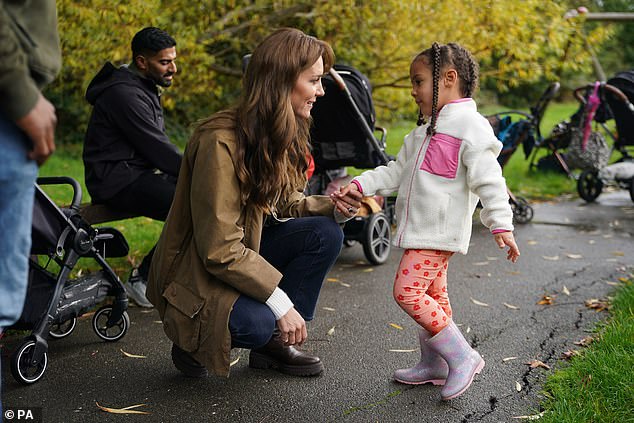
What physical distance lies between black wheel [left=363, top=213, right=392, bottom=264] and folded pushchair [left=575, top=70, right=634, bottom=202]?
3718 mm

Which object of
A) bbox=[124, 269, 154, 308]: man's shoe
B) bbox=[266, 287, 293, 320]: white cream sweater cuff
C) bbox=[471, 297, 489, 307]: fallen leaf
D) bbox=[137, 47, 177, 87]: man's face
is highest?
bbox=[137, 47, 177, 87]: man's face

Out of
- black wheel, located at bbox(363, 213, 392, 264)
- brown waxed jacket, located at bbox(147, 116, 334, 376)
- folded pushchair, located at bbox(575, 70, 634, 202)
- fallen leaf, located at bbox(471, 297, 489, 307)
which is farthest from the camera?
folded pushchair, located at bbox(575, 70, 634, 202)

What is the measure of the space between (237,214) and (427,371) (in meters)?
1.23

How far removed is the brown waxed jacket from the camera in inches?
117


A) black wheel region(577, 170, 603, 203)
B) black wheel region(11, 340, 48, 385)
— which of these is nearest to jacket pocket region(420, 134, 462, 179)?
black wheel region(11, 340, 48, 385)

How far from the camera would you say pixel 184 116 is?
14.2m

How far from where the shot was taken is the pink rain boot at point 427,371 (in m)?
3.57

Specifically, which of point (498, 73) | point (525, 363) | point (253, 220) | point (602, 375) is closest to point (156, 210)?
point (253, 220)

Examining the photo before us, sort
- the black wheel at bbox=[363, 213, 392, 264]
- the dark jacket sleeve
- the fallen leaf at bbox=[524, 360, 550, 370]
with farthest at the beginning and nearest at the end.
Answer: the black wheel at bbox=[363, 213, 392, 264] → the dark jacket sleeve → the fallen leaf at bbox=[524, 360, 550, 370]

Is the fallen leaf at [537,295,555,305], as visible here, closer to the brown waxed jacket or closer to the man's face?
the brown waxed jacket

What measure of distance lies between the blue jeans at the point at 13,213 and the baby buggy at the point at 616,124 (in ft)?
24.8

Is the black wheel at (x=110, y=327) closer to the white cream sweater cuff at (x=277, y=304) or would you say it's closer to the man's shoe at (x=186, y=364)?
the man's shoe at (x=186, y=364)

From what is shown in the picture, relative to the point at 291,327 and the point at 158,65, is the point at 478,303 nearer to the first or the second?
the point at 291,327

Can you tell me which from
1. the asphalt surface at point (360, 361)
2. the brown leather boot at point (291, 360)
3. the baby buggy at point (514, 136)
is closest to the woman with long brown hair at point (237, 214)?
the asphalt surface at point (360, 361)
